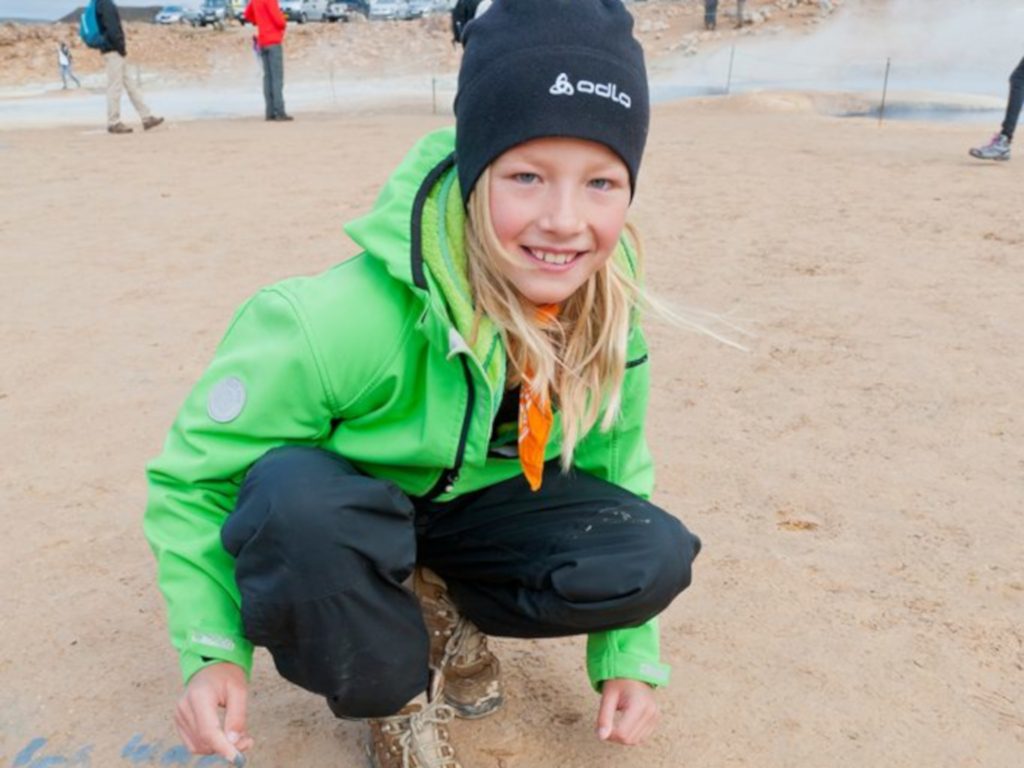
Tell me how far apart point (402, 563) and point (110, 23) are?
9504 mm

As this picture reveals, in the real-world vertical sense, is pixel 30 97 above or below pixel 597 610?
below

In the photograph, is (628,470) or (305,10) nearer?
(628,470)

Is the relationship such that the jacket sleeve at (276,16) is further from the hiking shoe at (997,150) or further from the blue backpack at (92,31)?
the hiking shoe at (997,150)

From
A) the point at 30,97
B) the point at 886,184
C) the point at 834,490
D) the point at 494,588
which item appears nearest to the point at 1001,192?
the point at 886,184

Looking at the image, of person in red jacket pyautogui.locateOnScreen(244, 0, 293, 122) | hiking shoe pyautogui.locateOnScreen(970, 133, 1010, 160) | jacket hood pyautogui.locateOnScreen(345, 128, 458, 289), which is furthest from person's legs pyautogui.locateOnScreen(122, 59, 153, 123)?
jacket hood pyautogui.locateOnScreen(345, 128, 458, 289)

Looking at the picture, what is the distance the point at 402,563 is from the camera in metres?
1.46

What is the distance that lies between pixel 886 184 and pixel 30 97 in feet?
58.3

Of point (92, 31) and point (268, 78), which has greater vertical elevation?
point (92, 31)

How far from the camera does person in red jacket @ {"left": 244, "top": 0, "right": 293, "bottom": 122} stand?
35.4ft

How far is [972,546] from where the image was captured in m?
2.28

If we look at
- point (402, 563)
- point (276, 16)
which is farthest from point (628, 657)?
point (276, 16)

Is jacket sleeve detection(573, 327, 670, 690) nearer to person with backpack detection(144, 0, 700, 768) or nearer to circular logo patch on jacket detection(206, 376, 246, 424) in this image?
person with backpack detection(144, 0, 700, 768)

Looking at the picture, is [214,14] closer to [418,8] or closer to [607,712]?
[418,8]

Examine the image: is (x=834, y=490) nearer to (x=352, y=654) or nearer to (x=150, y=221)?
(x=352, y=654)
